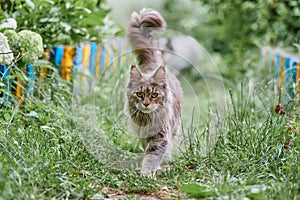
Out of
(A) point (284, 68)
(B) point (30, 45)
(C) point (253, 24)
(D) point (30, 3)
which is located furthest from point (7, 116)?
(C) point (253, 24)

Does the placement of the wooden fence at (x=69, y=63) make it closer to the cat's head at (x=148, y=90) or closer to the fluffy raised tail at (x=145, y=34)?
the fluffy raised tail at (x=145, y=34)

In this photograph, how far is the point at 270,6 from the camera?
7.75 metres

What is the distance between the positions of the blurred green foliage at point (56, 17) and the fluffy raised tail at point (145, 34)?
19.1 inches

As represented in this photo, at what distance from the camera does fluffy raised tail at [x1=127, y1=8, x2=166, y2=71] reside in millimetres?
5035

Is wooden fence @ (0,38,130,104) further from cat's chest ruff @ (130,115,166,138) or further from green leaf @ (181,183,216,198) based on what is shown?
green leaf @ (181,183,216,198)

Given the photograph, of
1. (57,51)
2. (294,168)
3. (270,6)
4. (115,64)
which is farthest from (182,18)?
(294,168)

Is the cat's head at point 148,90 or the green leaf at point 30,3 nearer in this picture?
→ the cat's head at point 148,90

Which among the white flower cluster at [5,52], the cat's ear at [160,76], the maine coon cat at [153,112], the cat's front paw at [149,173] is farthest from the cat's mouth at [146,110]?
the white flower cluster at [5,52]

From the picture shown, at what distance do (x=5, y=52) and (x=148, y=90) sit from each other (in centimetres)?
113

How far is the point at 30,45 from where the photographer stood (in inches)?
167

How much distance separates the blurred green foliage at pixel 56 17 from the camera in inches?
198

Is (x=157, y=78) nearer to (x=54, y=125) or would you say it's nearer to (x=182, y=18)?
(x=54, y=125)

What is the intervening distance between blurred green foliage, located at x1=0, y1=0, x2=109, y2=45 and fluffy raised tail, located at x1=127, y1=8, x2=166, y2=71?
0.48 m

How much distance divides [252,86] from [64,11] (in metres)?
1.98
